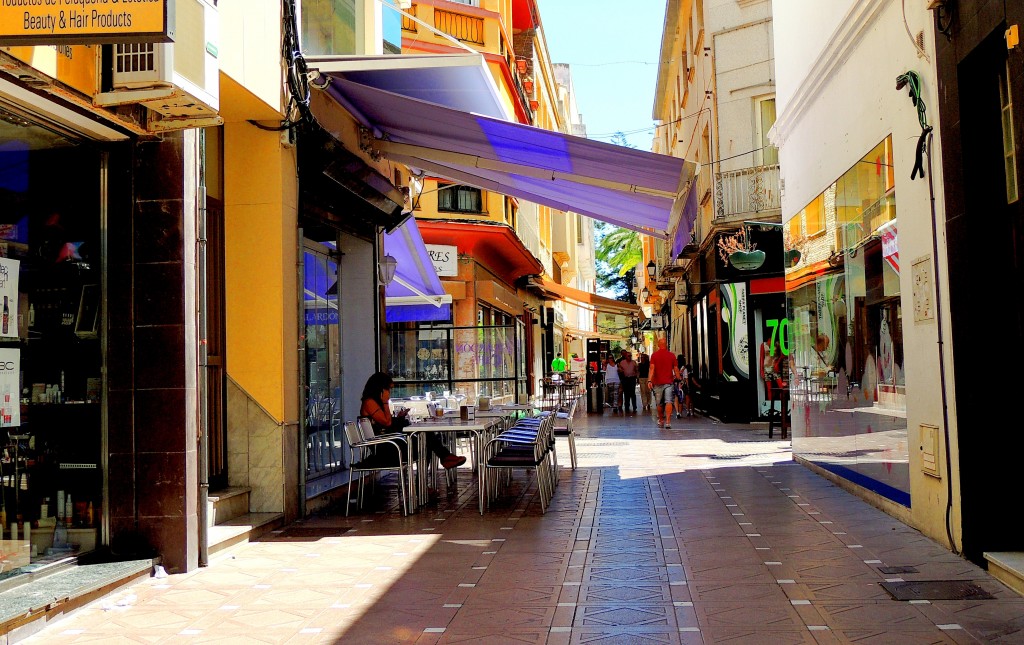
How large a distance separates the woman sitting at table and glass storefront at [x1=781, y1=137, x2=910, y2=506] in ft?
13.5

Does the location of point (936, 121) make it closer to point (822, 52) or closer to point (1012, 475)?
point (1012, 475)

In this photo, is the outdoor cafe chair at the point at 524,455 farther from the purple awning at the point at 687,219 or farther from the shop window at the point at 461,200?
the shop window at the point at 461,200

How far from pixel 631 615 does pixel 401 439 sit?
478cm

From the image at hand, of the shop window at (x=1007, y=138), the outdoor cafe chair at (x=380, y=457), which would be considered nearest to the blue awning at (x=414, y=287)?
the outdoor cafe chair at (x=380, y=457)

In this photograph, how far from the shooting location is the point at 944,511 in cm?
704

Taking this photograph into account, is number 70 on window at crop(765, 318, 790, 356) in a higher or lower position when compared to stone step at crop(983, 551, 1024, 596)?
higher

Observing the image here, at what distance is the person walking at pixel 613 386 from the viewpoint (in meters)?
28.3

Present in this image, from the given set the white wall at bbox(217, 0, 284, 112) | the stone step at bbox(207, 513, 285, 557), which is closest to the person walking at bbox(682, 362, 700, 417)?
the stone step at bbox(207, 513, 285, 557)

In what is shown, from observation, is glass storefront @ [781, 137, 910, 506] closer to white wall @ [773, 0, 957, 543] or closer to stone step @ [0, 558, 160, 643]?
white wall @ [773, 0, 957, 543]

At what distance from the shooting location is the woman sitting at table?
34.2 ft

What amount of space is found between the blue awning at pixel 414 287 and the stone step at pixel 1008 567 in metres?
Answer: 10.2

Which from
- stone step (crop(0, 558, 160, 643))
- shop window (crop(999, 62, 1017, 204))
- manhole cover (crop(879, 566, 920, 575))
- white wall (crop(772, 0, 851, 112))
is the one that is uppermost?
white wall (crop(772, 0, 851, 112))

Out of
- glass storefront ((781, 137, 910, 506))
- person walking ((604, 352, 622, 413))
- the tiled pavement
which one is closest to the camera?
the tiled pavement

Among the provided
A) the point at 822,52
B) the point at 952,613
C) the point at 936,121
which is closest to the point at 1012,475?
the point at 952,613
